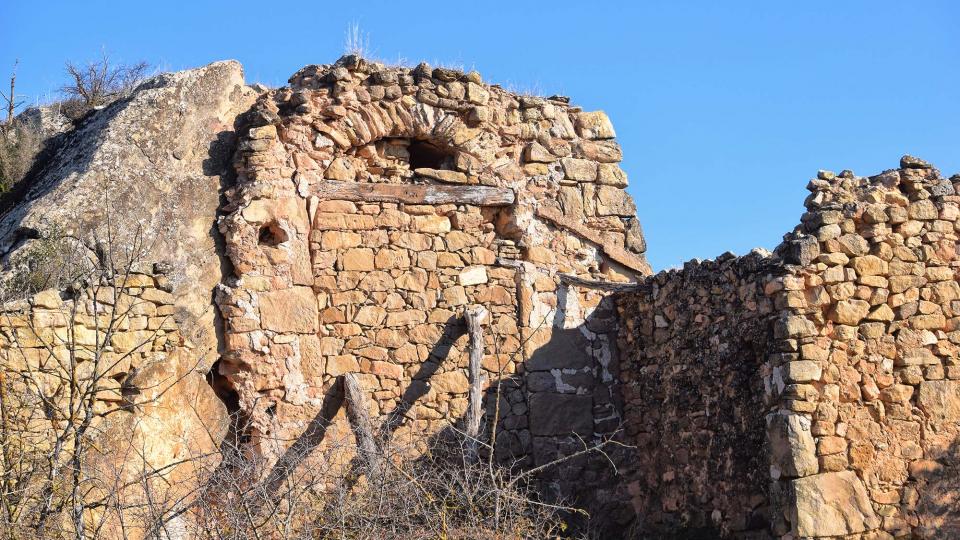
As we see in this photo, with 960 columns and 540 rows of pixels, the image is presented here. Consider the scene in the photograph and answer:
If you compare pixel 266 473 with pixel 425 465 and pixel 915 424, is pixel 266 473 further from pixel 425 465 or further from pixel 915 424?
pixel 915 424

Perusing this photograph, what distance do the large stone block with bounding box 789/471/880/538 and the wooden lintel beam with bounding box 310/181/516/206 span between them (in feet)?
12.2

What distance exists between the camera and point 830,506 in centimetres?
671

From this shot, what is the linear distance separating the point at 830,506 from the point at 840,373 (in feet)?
2.69

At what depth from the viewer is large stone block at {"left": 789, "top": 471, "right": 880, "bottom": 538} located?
6660 millimetres

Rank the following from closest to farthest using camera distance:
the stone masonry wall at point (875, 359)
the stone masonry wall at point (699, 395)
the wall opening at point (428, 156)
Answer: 1. the stone masonry wall at point (875, 359)
2. the stone masonry wall at point (699, 395)
3. the wall opening at point (428, 156)

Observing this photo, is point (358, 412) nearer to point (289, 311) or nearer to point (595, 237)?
point (289, 311)

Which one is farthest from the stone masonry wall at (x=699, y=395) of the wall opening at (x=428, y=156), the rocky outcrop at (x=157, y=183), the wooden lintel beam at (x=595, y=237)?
the rocky outcrop at (x=157, y=183)

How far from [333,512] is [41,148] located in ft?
16.8

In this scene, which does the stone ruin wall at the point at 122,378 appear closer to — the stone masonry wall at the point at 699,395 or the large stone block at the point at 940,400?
the stone masonry wall at the point at 699,395

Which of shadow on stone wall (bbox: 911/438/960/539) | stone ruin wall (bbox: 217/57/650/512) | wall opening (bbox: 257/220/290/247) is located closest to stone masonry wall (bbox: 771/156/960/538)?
shadow on stone wall (bbox: 911/438/960/539)

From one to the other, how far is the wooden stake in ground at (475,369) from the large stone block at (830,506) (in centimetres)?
265

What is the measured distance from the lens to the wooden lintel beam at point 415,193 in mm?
9188

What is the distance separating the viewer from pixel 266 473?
8.30 metres

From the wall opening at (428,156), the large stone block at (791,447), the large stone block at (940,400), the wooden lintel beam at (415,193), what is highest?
the wall opening at (428,156)
